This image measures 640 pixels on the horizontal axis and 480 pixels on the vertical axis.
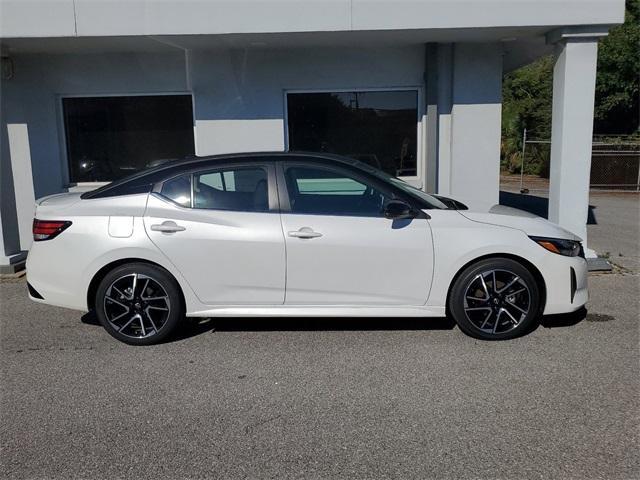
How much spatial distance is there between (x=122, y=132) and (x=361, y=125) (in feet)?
12.3

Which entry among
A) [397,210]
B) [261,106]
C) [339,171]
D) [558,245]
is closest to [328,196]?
[339,171]

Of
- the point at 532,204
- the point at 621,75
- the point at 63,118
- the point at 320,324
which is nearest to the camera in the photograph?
the point at 320,324

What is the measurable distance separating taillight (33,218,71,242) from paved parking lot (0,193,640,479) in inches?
37.7

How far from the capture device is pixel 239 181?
4.78m

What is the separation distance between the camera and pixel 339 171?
4820 mm

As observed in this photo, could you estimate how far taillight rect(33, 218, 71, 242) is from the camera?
15.5 feet

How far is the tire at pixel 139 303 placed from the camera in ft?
15.4

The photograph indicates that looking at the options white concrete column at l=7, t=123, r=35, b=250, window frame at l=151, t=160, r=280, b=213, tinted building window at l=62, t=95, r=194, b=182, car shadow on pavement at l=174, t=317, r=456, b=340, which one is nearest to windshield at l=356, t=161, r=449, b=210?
window frame at l=151, t=160, r=280, b=213

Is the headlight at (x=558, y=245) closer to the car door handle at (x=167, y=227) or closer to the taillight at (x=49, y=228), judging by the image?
the car door handle at (x=167, y=227)

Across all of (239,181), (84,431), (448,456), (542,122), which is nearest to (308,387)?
(448,456)

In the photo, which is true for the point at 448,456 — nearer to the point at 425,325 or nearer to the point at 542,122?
the point at 425,325

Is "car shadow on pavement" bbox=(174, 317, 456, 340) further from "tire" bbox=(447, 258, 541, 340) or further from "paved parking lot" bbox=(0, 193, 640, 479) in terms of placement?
"tire" bbox=(447, 258, 541, 340)

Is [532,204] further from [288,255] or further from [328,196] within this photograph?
[288,255]

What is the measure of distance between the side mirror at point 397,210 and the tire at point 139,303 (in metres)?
1.88
